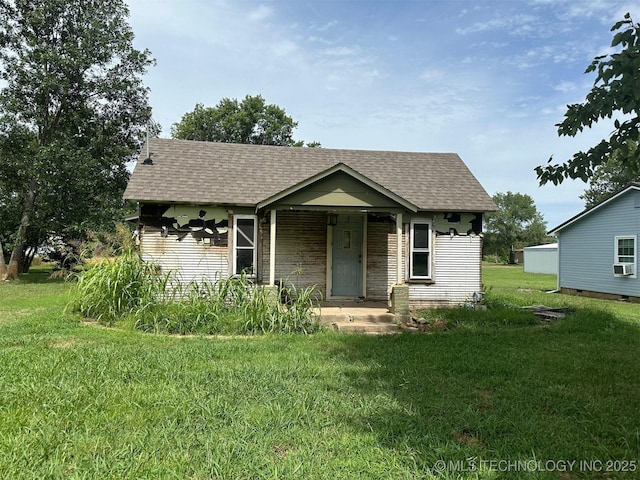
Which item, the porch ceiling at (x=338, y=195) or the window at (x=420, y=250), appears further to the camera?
the window at (x=420, y=250)

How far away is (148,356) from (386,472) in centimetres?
413

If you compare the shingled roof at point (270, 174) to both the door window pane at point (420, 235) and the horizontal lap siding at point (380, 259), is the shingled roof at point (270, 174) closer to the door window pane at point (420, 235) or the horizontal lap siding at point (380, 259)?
the door window pane at point (420, 235)

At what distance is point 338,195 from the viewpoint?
9.82 m

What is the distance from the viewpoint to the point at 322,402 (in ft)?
14.5

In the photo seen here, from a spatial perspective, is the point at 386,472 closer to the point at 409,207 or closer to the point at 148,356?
the point at 148,356

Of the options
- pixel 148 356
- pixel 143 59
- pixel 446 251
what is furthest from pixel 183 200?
pixel 143 59

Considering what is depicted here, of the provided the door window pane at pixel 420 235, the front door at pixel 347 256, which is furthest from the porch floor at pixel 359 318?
the door window pane at pixel 420 235

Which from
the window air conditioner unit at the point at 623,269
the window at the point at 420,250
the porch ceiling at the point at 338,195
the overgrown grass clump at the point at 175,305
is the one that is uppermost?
the porch ceiling at the point at 338,195

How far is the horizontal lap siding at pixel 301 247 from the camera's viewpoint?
445 inches

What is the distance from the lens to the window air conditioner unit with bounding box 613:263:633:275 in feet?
50.5

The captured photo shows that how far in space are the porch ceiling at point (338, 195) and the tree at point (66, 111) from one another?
13.2 meters

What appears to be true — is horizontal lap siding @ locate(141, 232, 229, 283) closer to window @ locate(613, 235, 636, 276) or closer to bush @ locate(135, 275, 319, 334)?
bush @ locate(135, 275, 319, 334)

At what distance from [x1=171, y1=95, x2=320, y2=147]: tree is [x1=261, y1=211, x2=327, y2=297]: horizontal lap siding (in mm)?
28548

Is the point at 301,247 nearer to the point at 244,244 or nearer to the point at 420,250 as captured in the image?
the point at 244,244
